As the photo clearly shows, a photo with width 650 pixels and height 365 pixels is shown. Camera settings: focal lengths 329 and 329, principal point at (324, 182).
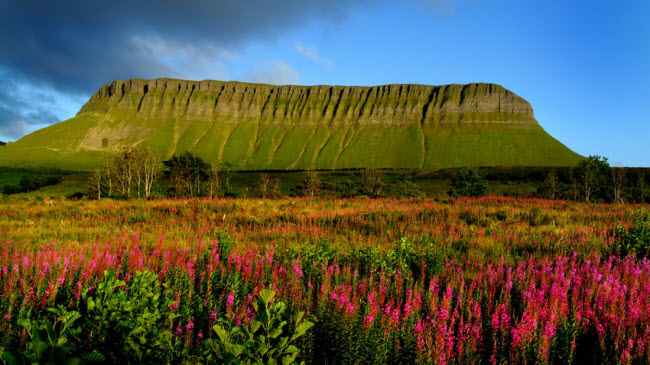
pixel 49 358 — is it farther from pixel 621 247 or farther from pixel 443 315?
pixel 621 247

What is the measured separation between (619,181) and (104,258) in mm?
86184

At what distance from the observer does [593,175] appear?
6319 cm

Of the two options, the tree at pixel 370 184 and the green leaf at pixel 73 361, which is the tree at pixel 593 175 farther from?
the green leaf at pixel 73 361

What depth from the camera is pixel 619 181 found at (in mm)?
65125

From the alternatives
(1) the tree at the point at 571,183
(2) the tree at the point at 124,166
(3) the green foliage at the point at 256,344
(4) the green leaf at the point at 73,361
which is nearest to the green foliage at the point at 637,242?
(3) the green foliage at the point at 256,344

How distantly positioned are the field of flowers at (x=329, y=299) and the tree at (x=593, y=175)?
7017 centimetres

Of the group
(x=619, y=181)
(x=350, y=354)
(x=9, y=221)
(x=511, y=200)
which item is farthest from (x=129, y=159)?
(x=619, y=181)

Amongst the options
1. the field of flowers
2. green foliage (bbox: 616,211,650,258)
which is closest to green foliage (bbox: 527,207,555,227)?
the field of flowers

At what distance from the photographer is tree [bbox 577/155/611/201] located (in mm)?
62928

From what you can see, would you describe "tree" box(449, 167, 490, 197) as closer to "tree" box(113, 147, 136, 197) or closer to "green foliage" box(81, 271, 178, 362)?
"green foliage" box(81, 271, 178, 362)

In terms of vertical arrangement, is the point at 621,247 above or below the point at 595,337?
above

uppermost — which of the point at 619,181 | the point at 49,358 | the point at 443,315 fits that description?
the point at 619,181

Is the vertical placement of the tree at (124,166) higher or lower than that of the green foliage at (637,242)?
higher

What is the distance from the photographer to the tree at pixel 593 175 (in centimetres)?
6293
